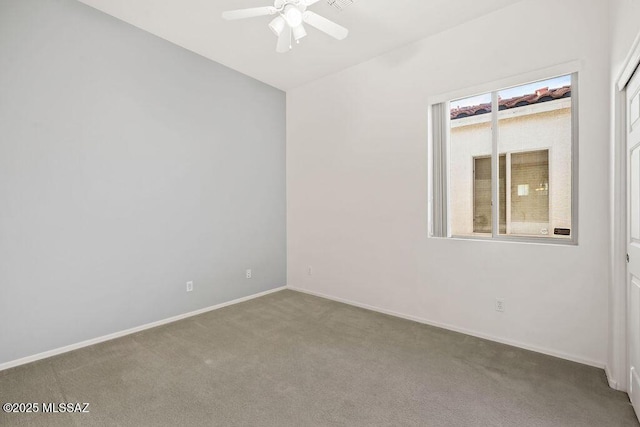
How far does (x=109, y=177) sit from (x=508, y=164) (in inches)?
155

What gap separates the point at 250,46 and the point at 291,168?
5.93ft

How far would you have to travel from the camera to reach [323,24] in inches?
94.0

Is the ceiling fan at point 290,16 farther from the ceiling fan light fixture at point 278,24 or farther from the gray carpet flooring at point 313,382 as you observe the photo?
the gray carpet flooring at point 313,382

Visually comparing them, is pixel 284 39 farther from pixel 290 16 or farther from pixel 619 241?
pixel 619 241

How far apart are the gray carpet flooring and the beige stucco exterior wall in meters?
1.19

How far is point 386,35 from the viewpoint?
3217 mm

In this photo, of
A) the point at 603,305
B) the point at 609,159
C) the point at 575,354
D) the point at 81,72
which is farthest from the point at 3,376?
the point at 609,159

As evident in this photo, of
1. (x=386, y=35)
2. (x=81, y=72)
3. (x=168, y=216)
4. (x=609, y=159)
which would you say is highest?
(x=386, y=35)

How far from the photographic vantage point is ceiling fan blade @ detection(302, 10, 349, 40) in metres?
2.31

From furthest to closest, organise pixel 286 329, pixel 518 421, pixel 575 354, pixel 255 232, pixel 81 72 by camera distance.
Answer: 1. pixel 255 232
2. pixel 286 329
3. pixel 81 72
4. pixel 575 354
5. pixel 518 421

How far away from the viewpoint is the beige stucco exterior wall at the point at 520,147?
8.62ft

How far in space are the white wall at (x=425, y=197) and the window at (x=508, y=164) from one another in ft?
0.56

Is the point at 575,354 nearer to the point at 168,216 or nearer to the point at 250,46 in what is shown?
the point at 168,216

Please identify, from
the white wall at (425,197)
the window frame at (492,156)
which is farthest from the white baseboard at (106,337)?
the window frame at (492,156)
